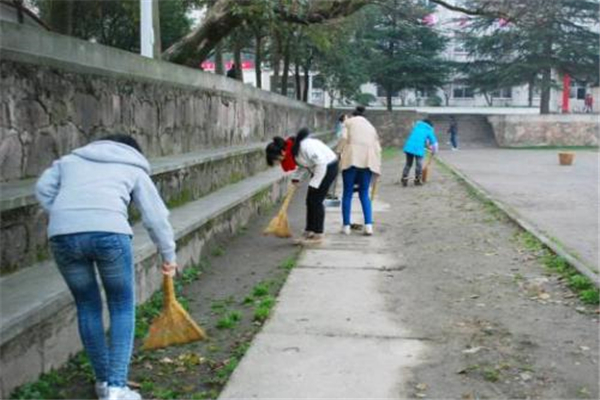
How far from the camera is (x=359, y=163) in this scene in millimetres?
9750

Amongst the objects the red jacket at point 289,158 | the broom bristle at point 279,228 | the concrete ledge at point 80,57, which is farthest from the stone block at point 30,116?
the broom bristle at point 279,228

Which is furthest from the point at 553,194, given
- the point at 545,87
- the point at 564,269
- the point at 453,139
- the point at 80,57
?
the point at 545,87

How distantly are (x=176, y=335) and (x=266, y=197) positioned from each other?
749 centimetres

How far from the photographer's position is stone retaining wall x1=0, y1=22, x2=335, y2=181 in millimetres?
5312

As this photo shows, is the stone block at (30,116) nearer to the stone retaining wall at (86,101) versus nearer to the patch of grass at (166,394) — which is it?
the stone retaining wall at (86,101)

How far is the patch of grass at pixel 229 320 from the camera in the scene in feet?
19.0

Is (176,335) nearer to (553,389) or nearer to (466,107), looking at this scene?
(553,389)

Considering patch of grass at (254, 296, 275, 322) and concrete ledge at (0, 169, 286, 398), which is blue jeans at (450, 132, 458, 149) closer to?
concrete ledge at (0, 169, 286, 398)

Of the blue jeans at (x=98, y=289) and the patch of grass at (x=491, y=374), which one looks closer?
the blue jeans at (x=98, y=289)

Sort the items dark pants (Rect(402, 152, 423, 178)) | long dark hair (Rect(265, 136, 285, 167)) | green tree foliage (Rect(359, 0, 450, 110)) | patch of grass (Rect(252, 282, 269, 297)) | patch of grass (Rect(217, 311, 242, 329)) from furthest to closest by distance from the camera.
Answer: green tree foliage (Rect(359, 0, 450, 110)), dark pants (Rect(402, 152, 423, 178)), long dark hair (Rect(265, 136, 285, 167)), patch of grass (Rect(252, 282, 269, 297)), patch of grass (Rect(217, 311, 242, 329))

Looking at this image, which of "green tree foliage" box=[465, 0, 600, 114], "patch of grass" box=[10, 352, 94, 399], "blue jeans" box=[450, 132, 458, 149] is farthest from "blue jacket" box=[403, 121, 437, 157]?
"green tree foliage" box=[465, 0, 600, 114]

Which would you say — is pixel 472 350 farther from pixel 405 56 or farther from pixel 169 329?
pixel 405 56

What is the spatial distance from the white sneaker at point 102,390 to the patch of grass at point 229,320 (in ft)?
5.45

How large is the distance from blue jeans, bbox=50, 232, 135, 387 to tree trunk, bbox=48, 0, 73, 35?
10290mm
